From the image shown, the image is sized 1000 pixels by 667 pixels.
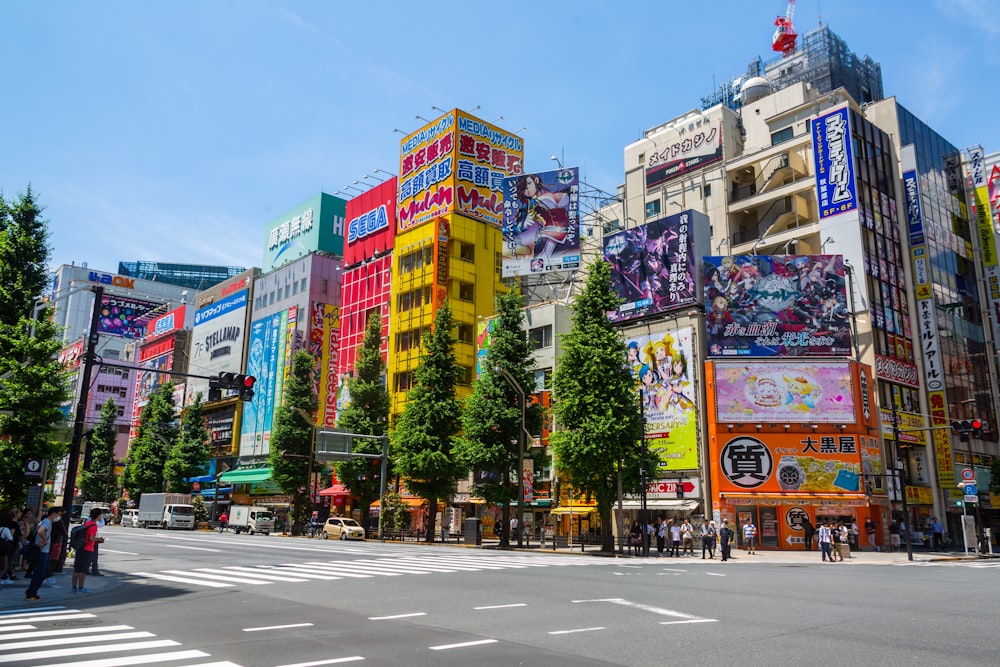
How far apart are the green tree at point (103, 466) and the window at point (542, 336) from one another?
51.8m

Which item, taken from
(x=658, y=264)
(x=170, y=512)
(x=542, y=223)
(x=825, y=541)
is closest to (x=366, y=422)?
(x=542, y=223)

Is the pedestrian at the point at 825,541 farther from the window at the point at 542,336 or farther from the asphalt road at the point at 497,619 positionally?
the window at the point at 542,336

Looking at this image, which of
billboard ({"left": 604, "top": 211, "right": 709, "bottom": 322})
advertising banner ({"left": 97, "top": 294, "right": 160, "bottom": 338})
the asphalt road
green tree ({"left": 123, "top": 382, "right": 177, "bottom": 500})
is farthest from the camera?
advertising banner ({"left": 97, "top": 294, "right": 160, "bottom": 338})

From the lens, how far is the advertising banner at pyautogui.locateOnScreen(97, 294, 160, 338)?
13050cm

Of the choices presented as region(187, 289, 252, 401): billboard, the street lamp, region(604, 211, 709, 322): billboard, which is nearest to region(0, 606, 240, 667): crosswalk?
the street lamp

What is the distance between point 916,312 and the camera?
1997 inches

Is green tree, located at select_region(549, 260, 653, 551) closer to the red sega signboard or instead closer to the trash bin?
the trash bin

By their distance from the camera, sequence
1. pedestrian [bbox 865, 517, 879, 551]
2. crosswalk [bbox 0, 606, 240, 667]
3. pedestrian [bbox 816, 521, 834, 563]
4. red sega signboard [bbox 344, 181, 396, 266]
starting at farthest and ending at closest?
red sega signboard [bbox 344, 181, 396, 266]
pedestrian [bbox 865, 517, 879, 551]
pedestrian [bbox 816, 521, 834, 563]
crosswalk [bbox 0, 606, 240, 667]

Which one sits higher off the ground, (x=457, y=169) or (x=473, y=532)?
(x=457, y=169)

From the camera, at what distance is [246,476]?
7338 cm

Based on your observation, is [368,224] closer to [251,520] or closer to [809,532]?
[251,520]

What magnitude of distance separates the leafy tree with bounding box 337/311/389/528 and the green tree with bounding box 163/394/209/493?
26.9m

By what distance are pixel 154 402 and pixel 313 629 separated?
232 feet

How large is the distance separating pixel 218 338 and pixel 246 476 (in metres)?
20.5
